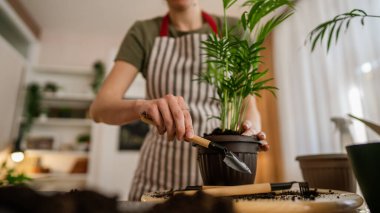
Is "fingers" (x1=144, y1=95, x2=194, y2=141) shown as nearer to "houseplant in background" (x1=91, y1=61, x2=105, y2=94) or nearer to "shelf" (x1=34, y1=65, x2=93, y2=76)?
"houseplant in background" (x1=91, y1=61, x2=105, y2=94)

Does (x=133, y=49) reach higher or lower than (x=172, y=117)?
higher

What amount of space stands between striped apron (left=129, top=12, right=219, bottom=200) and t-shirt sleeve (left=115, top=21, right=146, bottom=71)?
1.7 inches

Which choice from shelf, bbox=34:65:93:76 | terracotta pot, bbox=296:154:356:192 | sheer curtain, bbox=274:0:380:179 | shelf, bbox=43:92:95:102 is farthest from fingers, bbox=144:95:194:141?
shelf, bbox=34:65:93:76

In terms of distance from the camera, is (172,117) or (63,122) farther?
(63,122)

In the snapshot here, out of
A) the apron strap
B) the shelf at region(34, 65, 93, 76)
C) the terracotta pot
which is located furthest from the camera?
the shelf at region(34, 65, 93, 76)

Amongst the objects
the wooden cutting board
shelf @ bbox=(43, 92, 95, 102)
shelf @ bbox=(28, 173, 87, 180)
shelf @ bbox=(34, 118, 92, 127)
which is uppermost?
shelf @ bbox=(43, 92, 95, 102)

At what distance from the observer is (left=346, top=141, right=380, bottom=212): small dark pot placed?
36 centimetres

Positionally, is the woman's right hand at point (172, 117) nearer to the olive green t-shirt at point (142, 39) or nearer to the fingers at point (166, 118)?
the fingers at point (166, 118)

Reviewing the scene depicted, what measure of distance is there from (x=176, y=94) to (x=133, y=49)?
22 centimetres

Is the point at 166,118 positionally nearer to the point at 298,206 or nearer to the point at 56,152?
the point at 298,206

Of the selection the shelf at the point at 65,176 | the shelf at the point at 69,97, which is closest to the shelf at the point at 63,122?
the shelf at the point at 69,97

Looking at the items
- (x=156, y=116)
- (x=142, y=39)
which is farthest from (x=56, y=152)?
(x=156, y=116)

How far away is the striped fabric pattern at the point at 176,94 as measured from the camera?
0.78m

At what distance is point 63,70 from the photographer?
118 inches
